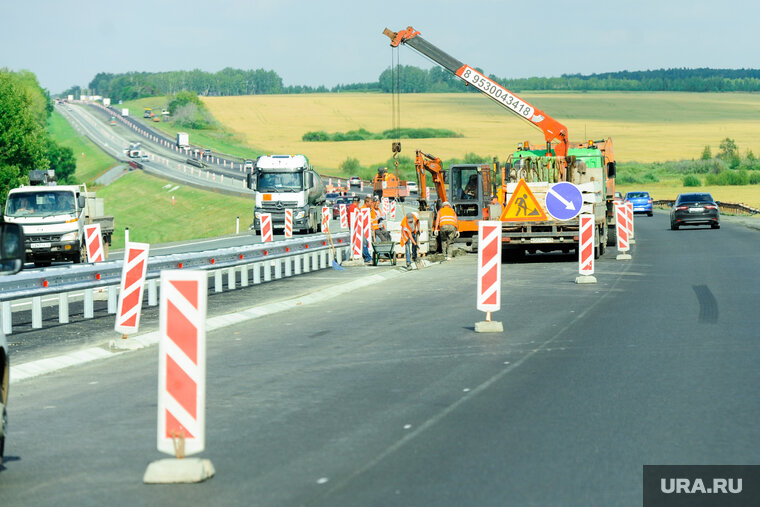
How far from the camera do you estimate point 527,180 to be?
32.7 m

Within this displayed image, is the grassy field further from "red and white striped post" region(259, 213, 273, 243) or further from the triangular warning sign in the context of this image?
the triangular warning sign

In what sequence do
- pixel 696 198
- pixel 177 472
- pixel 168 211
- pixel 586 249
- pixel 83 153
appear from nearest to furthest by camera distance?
1. pixel 177 472
2. pixel 586 249
3. pixel 696 198
4. pixel 168 211
5. pixel 83 153

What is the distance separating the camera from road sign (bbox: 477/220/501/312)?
50.6ft

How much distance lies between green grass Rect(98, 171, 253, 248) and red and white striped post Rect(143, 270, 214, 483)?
188ft

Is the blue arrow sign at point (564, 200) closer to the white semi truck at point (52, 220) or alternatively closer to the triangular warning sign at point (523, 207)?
the triangular warning sign at point (523, 207)

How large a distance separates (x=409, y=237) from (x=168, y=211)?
53.3 meters

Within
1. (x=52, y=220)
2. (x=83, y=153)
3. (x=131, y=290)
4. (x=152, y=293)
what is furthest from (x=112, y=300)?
(x=83, y=153)

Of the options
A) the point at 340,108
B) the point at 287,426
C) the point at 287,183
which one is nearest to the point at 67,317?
the point at 287,426

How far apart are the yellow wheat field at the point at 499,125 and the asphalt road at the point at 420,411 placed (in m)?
113

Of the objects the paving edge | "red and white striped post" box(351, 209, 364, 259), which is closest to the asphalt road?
the paving edge

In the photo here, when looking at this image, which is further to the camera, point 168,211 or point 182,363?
point 168,211

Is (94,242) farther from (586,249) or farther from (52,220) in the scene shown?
(52,220)

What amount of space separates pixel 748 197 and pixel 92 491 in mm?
89405

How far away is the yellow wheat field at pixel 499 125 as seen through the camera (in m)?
141
